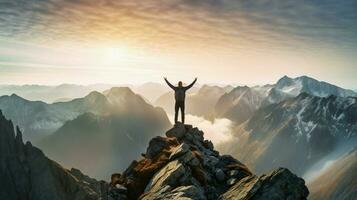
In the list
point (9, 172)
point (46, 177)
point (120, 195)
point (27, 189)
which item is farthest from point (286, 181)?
point (9, 172)

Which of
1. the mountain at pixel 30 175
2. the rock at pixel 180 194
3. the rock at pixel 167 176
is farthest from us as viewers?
the mountain at pixel 30 175

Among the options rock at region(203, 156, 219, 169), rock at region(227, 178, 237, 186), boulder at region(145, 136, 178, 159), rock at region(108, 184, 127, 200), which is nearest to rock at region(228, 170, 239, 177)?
rock at region(227, 178, 237, 186)

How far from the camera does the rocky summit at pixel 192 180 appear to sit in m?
30.8

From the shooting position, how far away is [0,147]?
103438 mm

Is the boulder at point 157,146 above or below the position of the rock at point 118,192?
above

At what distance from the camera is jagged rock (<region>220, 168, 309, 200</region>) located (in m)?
30.3

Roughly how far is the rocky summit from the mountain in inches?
1466

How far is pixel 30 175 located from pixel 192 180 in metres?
70.3

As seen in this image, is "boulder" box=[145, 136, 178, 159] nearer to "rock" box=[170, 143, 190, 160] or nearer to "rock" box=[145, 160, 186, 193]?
"rock" box=[170, 143, 190, 160]

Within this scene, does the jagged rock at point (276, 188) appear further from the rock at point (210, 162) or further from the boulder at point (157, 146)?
the boulder at point (157, 146)

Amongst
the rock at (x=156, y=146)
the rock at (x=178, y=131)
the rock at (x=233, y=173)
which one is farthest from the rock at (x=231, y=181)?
the rock at (x=178, y=131)

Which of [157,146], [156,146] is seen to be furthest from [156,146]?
[157,146]

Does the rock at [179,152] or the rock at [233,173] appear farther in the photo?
the rock at [179,152]

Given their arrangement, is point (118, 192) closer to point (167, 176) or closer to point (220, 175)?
point (167, 176)
